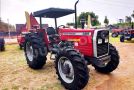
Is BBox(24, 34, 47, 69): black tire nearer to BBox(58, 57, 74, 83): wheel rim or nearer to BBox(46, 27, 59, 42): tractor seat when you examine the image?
BBox(46, 27, 59, 42): tractor seat

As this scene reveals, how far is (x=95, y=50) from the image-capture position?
20.3 ft

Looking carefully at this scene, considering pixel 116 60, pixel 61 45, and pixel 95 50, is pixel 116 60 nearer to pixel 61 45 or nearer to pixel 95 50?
pixel 95 50

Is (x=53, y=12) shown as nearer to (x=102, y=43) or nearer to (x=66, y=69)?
(x=102, y=43)

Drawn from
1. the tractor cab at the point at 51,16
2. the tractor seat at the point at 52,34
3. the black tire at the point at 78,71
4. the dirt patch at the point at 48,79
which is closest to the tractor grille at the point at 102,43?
the dirt patch at the point at 48,79

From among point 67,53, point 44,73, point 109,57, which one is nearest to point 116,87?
point 109,57

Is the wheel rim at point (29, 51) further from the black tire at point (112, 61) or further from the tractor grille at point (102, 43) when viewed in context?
the tractor grille at point (102, 43)

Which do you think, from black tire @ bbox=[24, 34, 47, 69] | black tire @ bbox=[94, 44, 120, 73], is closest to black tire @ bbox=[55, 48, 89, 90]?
black tire @ bbox=[94, 44, 120, 73]

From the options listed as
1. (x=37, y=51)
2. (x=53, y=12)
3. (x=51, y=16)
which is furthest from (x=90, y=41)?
(x=51, y=16)

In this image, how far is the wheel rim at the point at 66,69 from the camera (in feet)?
19.7

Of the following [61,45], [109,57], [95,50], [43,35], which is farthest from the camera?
[43,35]

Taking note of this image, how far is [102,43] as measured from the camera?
6.46 meters

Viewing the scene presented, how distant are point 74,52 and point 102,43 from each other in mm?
1152

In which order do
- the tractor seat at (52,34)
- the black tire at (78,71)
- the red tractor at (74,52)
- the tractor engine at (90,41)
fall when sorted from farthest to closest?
the tractor seat at (52,34), the tractor engine at (90,41), the red tractor at (74,52), the black tire at (78,71)

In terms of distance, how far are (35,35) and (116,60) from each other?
123 inches
